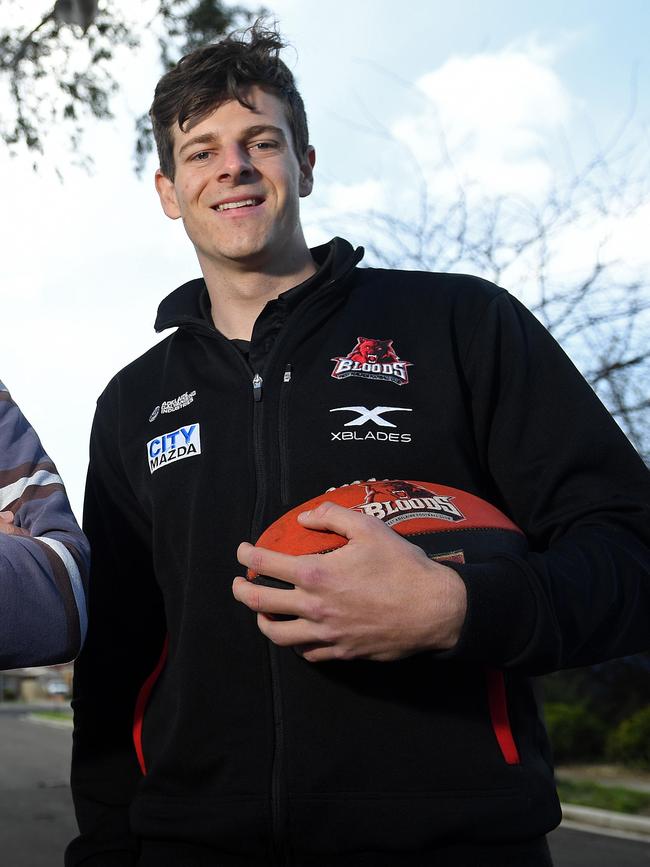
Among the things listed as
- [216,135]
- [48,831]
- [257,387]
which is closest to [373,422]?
[257,387]

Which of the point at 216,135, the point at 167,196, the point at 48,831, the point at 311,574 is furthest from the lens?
Result: the point at 48,831

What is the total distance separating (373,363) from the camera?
2.66m

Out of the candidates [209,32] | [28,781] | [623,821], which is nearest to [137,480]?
[209,32]

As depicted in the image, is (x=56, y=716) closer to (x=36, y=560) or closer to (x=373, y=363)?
(x=373, y=363)

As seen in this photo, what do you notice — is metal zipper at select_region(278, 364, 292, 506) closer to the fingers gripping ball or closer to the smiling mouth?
the fingers gripping ball

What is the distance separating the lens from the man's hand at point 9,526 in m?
2.06

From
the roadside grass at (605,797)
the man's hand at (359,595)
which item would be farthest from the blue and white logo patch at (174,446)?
the roadside grass at (605,797)

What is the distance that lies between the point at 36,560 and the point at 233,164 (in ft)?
4.53

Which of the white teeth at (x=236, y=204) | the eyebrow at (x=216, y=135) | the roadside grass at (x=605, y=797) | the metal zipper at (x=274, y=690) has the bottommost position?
the roadside grass at (x=605, y=797)

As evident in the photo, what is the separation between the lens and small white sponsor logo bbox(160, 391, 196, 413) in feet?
9.27

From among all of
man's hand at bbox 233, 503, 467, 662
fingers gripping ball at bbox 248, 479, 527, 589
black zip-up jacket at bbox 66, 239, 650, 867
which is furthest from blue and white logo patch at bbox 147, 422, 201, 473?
man's hand at bbox 233, 503, 467, 662

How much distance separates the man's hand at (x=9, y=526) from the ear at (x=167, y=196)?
138 centimetres

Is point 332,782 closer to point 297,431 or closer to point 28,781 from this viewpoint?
point 297,431

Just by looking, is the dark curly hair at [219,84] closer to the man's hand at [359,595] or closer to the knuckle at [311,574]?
the man's hand at [359,595]
